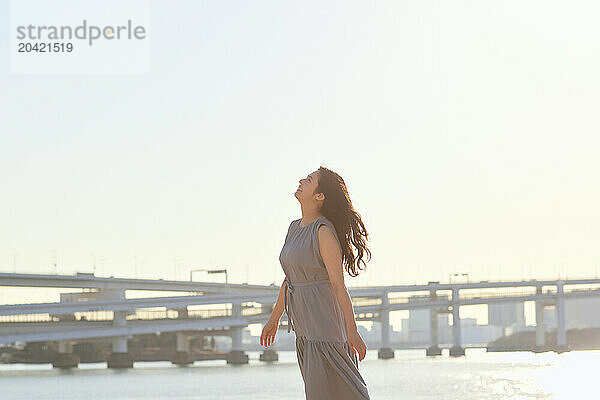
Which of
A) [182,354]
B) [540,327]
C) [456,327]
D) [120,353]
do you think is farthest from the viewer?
[540,327]

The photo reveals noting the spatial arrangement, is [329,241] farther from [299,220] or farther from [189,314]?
[189,314]

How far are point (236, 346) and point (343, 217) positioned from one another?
72734 millimetres

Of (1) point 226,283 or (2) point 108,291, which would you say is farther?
(1) point 226,283

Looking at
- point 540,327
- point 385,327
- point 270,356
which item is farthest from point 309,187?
point 540,327

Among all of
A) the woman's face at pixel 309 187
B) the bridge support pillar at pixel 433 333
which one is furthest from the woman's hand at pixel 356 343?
the bridge support pillar at pixel 433 333

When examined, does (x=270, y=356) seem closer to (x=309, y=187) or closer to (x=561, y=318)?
(x=561, y=318)

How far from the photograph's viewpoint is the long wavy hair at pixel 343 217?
569 centimetres

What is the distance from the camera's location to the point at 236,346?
255 feet

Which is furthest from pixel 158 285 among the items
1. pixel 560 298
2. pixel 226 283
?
pixel 560 298

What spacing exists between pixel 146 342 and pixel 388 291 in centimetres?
2338

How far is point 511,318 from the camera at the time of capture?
180500 millimetres

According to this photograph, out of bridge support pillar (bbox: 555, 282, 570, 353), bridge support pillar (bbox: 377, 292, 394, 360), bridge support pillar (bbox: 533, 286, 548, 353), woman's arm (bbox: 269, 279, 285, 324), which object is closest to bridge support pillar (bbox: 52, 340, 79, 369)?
bridge support pillar (bbox: 377, 292, 394, 360)

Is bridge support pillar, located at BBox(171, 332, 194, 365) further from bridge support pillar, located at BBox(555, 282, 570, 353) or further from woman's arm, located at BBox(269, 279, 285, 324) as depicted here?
woman's arm, located at BBox(269, 279, 285, 324)

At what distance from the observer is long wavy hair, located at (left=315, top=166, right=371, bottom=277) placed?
5.69 meters
